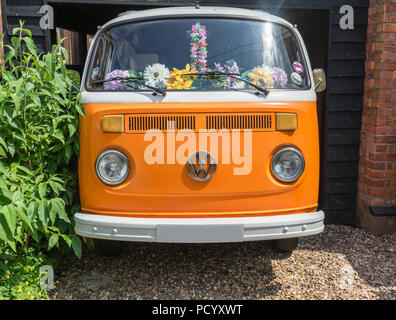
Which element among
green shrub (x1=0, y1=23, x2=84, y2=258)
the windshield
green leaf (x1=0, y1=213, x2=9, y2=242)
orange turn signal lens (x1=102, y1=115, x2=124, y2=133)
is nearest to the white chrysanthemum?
the windshield

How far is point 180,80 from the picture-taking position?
3.09 metres

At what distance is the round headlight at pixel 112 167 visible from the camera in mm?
2865

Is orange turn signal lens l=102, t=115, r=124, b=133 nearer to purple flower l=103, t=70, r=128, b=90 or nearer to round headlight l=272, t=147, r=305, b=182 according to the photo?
purple flower l=103, t=70, r=128, b=90

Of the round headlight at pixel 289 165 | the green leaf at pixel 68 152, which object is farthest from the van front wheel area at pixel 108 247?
the round headlight at pixel 289 165

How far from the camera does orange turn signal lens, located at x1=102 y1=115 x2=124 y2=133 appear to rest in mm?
2854

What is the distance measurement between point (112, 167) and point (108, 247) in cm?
107

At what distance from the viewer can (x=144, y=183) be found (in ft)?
9.37

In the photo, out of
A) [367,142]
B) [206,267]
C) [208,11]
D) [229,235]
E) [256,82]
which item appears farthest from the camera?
[367,142]

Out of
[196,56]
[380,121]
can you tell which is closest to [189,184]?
[196,56]

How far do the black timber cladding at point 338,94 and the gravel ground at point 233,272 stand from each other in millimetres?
724

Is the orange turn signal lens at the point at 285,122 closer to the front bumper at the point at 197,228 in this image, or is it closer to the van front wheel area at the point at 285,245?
the front bumper at the point at 197,228
